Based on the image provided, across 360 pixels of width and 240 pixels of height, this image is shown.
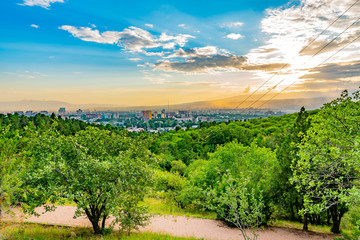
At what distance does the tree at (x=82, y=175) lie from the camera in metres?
10.6

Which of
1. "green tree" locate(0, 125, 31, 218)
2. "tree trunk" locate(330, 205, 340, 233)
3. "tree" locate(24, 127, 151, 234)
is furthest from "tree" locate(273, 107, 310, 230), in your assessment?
"green tree" locate(0, 125, 31, 218)

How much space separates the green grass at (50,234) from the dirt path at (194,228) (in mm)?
1091

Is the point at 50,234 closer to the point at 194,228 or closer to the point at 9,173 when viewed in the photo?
the point at 9,173

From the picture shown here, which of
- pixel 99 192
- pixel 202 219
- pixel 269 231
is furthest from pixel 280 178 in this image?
pixel 99 192

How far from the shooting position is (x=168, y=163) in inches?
2101

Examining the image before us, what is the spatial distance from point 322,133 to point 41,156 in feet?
49.9

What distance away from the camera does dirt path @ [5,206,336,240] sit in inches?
695

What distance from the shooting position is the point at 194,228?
19.0m

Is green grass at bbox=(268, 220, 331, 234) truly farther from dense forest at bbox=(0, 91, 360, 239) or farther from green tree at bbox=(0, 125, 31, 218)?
green tree at bbox=(0, 125, 31, 218)

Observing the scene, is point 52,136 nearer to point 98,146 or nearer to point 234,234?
point 98,146

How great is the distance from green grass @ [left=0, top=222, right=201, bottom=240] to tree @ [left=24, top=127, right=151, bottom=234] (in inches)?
104

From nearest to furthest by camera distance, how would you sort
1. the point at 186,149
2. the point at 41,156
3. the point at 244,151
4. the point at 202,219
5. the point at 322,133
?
the point at 41,156
the point at 322,133
the point at 202,219
the point at 244,151
the point at 186,149

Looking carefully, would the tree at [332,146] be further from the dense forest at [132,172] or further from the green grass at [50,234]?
the green grass at [50,234]

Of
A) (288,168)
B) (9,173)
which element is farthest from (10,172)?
(288,168)
